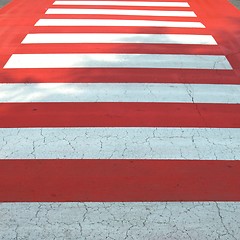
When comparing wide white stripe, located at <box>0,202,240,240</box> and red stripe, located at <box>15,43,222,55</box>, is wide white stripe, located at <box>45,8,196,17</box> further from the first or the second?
wide white stripe, located at <box>0,202,240,240</box>

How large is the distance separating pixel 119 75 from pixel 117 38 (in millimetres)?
1878

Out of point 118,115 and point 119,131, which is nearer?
point 119,131

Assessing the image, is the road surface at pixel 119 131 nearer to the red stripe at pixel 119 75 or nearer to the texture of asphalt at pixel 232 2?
the red stripe at pixel 119 75

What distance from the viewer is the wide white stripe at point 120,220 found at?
3.40 metres

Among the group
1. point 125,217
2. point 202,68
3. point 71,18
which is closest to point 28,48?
point 71,18

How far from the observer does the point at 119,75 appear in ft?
21.6

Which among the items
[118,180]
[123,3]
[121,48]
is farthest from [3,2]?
[118,180]

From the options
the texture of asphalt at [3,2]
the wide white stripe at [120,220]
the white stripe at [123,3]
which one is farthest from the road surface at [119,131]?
the texture of asphalt at [3,2]

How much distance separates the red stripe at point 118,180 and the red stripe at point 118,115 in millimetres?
854

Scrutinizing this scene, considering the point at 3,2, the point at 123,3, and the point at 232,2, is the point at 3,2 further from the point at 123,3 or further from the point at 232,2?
the point at 232,2

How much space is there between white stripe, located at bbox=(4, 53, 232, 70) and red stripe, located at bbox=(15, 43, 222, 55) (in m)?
0.20

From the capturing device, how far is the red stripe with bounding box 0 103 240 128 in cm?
516

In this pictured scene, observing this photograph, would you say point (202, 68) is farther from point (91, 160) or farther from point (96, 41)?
point (91, 160)

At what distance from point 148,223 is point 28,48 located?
4.99 meters
